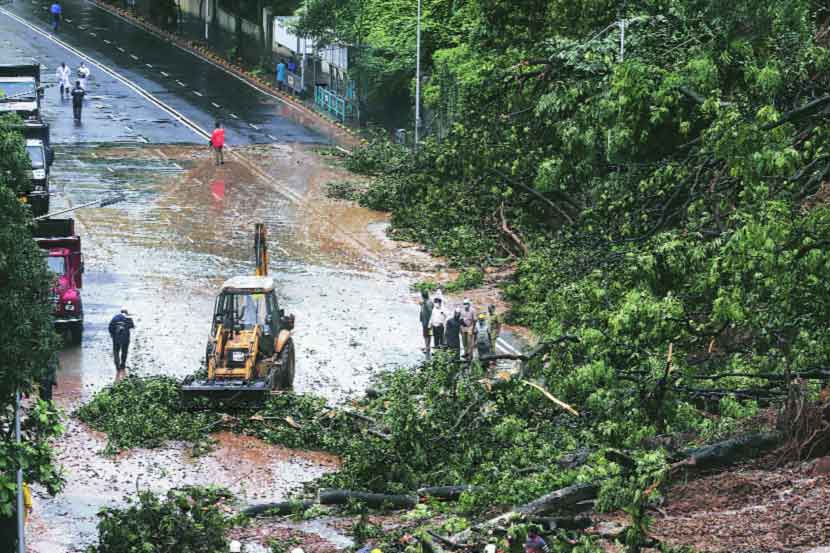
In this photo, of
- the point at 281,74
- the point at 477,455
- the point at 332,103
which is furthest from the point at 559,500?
the point at 281,74

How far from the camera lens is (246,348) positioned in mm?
29469

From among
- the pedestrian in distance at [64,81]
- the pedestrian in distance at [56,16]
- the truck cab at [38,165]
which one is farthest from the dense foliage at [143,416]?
the pedestrian in distance at [56,16]

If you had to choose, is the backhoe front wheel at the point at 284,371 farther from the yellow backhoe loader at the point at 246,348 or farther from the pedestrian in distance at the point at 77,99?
the pedestrian in distance at the point at 77,99

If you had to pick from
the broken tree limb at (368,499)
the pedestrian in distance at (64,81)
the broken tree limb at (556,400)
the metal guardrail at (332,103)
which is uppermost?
the pedestrian in distance at (64,81)

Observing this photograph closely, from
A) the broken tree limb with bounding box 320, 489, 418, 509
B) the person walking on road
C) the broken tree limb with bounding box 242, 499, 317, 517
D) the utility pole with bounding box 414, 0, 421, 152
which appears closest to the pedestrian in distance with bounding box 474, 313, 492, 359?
the person walking on road

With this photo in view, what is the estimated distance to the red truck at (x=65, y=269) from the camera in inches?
1362

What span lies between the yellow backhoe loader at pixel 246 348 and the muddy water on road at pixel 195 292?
3.32ft

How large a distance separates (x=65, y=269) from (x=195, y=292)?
4.69 m

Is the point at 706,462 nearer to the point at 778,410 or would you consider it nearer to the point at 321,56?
the point at 778,410

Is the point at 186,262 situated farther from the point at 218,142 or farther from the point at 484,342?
the point at 484,342

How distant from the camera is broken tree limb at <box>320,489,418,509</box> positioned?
76.6 feet

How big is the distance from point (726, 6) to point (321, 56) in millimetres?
51634

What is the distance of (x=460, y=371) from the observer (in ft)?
84.7

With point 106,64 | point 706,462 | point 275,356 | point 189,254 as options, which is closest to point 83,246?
point 189,254
